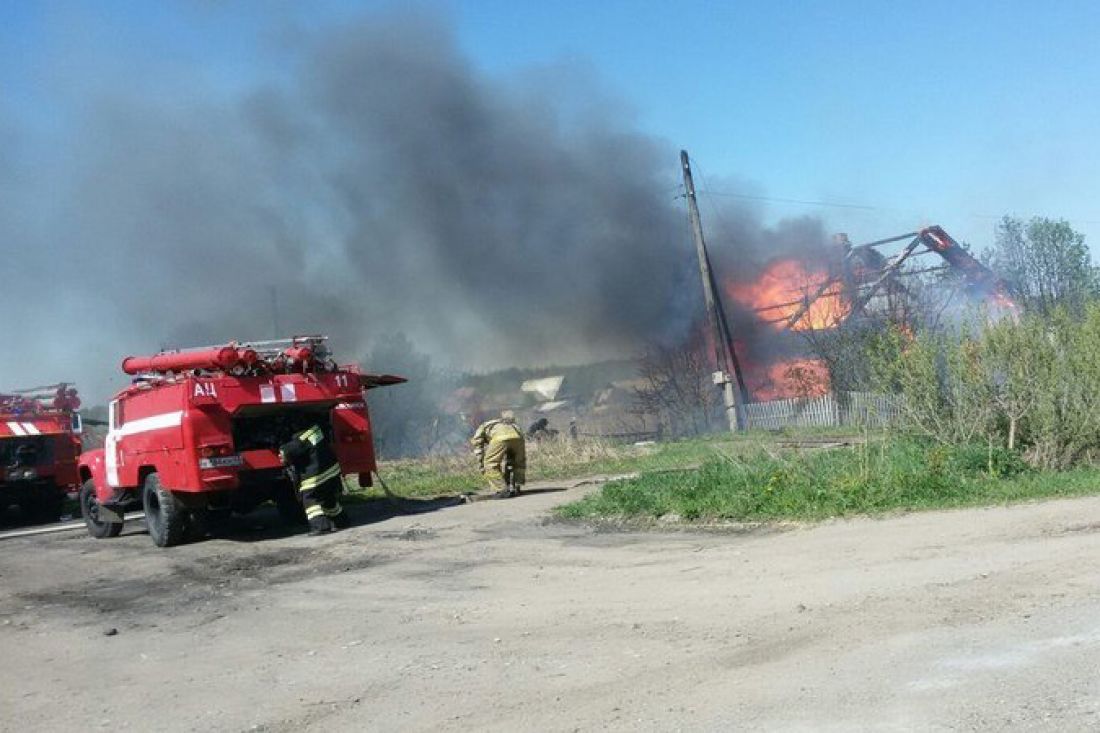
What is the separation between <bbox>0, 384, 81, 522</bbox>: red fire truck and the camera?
17.3 m

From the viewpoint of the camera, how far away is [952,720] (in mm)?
3898

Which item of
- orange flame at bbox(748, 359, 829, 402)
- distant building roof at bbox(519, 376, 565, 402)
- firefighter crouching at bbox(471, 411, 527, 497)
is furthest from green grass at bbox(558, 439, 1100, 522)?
distant building roof at bbox(519, 376, 565, 402)

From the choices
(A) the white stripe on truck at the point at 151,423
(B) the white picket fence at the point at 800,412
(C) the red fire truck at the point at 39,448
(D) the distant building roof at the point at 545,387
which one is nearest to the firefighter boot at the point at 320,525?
(A) the white stripe on truck at the point at 151,423

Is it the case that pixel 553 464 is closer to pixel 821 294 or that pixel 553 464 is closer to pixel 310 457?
pixel 310 457

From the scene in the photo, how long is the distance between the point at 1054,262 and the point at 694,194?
33.2ft

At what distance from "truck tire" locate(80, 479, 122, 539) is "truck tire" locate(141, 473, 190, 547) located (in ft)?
6.00

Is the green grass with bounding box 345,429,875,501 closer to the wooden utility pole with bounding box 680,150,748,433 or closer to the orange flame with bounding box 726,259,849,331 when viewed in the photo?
the wooden utility pole with bounding box 680,150,748,433

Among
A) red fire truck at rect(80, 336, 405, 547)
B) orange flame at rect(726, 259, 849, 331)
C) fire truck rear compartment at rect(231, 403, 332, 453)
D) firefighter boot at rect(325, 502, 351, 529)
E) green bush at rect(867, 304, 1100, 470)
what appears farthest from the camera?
orange flame at rect(726, 259, 849, 331)

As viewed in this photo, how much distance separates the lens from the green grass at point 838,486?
30.4 feet

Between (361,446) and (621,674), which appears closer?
(621,674)

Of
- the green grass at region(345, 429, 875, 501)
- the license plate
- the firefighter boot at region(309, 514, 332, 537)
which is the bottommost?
the firefighter boot at region(309, 514, 332, 537)

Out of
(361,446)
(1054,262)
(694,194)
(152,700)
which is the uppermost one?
(694,194)

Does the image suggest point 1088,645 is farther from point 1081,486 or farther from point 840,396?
point 840,396

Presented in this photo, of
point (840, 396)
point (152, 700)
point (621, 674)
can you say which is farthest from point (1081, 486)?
point (840, 396)
